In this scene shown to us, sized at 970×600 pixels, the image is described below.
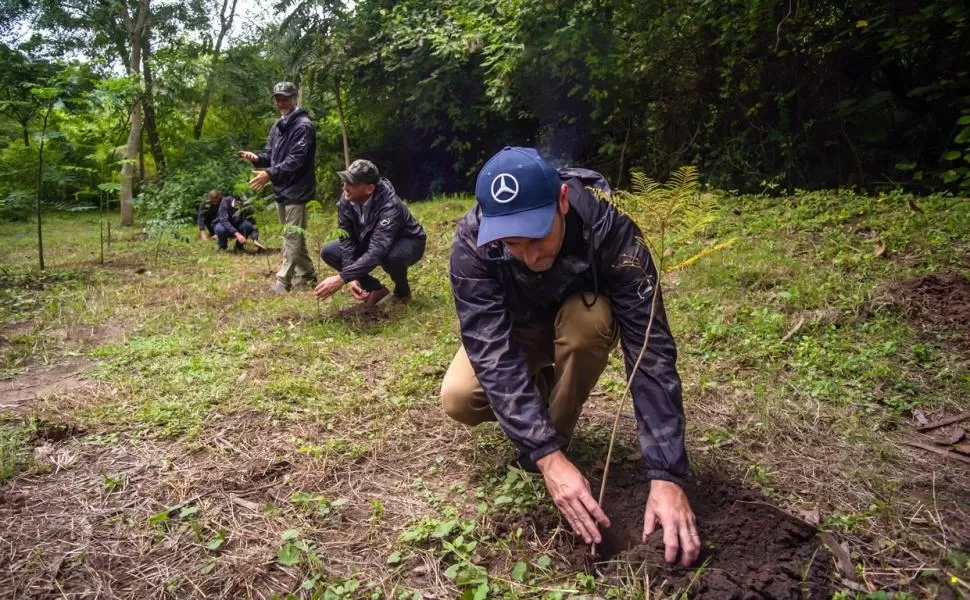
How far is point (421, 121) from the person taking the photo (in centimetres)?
1172

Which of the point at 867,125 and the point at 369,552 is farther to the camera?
the point at 867,125

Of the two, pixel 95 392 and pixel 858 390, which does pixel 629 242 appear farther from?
pixel 95 392

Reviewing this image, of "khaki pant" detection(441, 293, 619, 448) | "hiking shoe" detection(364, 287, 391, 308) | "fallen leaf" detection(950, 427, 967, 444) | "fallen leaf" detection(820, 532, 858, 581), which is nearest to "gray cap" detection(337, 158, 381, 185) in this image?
"hiking shoe" detection(364, 287, 391, 308)

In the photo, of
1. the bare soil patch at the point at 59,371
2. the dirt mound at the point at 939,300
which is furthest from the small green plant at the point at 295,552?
the dirt mound at the point at 939,300

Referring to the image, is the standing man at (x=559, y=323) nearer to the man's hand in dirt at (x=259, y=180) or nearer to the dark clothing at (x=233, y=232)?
the man's hand in dirt at (x=259, y=180)

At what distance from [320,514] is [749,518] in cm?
157

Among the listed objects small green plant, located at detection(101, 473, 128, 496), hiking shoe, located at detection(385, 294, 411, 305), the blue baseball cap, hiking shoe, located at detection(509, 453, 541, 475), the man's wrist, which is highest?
the blue baseball cap

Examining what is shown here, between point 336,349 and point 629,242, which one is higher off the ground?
point 629,242

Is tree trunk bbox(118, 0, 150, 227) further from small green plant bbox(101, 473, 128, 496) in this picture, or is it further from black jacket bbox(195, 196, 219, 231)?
small green plant bbox(101, 473, 128, 496)

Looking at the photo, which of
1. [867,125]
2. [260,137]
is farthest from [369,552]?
[260,137]

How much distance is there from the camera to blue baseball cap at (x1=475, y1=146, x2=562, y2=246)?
6.10ft

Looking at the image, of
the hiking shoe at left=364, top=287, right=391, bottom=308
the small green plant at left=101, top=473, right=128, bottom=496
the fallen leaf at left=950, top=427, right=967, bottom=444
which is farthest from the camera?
the hiking shoe at left=364, top=287, right=391, bottom=308

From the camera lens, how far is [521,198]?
1.86 metres

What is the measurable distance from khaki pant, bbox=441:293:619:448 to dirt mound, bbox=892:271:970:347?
2564 mm
